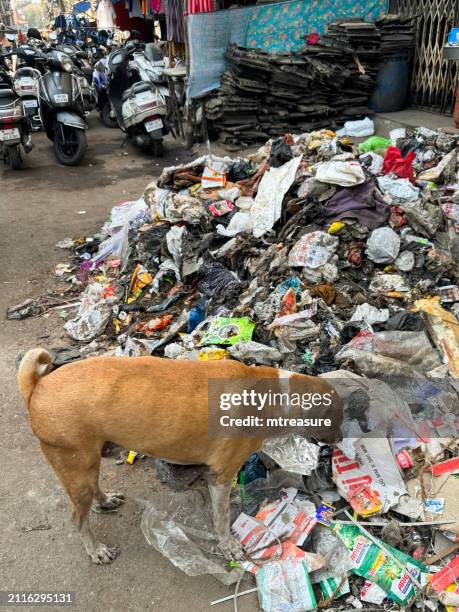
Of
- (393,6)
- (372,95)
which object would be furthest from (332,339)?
(393,6)

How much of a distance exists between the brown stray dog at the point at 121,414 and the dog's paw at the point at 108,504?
35cm

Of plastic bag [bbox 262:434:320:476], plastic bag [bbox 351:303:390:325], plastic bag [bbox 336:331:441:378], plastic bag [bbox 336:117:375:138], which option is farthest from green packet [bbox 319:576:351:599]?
plastic bag [bbox 336:117:375:138]

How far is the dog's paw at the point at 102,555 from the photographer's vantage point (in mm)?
2652

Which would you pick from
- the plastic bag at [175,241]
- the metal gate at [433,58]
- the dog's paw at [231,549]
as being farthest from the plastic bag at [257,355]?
the metal gate at [433,58]

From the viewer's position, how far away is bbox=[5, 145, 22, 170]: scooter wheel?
8.95 m

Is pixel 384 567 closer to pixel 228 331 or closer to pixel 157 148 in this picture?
pixel 228 331

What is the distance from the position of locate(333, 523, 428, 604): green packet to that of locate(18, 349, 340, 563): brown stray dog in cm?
69

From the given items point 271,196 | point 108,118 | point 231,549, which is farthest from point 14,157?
point 231,549

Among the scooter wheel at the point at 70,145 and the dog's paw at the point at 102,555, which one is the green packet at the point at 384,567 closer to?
the dog's paw at the point at 102,555

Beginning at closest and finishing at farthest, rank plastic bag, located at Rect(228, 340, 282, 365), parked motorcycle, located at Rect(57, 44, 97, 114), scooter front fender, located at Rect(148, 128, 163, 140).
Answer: plastic bag, located at Rect(228, 340, 282, 365)
scooter front fender, located at Rect(148, 128, 163, 140)
parked motorcycle, located at Rect(57, 44, 97, 114)

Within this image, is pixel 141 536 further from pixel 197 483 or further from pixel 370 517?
pixel 370 517

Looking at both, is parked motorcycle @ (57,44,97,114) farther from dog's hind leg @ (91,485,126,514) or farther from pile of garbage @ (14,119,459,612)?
dog's hind leg @ (91,485,126,514)

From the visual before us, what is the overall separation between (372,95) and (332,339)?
6.92 metres

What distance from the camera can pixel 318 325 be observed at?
149 inches
